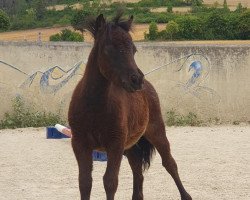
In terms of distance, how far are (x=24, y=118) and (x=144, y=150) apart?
25.1 ft

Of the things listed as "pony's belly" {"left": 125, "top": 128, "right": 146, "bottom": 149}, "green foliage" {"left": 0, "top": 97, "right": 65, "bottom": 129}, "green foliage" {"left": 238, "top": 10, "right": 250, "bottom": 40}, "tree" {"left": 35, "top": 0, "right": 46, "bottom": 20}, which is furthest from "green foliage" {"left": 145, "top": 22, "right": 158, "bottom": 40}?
"pony's belly" {"left": 125, "top": 128, "right": 146, "bottom": 149}

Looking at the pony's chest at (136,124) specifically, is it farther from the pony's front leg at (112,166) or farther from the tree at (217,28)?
the tree at (217,28)

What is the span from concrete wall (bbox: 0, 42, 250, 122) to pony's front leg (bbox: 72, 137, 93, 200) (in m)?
8.82

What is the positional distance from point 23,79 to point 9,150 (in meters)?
3.43

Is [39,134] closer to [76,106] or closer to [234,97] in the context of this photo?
[234,97]

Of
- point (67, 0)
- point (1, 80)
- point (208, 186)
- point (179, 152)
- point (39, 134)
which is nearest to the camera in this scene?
point (208, 186)

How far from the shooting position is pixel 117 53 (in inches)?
198

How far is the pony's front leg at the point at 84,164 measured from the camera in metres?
5.43

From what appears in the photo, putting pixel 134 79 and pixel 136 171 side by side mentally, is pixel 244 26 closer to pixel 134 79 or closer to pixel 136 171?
pixel 136 171

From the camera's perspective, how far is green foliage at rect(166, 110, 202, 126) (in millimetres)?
14469

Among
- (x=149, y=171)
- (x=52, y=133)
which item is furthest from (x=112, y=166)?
(x=52, y=133)

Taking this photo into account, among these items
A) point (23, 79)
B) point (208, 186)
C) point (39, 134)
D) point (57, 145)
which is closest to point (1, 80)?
point (23, 79)

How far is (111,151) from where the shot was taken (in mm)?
5348

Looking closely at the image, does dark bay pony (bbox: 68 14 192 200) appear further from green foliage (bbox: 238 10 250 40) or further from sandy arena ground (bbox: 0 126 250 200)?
green foliage (bbox: 238 10 250 40)
